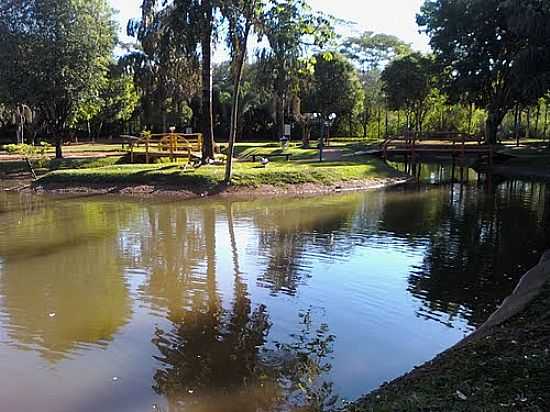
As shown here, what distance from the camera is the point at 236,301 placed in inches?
353

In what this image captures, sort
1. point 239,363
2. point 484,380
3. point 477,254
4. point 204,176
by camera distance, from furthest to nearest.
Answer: point 204,176, point 477,254, point 239,363, point 484,380

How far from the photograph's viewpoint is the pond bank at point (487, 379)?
14.1 feet

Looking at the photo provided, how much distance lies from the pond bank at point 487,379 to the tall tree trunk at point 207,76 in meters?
19.8

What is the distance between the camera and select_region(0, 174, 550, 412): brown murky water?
20.2 ft

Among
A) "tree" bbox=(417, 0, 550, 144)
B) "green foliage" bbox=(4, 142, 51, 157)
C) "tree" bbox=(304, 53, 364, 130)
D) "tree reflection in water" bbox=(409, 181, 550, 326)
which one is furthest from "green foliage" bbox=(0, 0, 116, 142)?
"tree" bbox=(417, 0, 550, 144)

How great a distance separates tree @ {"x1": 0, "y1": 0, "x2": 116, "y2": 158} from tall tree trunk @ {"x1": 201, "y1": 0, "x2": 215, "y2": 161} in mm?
7259

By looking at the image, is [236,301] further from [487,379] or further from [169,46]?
[169,46]

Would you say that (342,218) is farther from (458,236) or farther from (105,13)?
(105,13)

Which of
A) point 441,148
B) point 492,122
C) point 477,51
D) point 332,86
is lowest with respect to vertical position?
point 441,148

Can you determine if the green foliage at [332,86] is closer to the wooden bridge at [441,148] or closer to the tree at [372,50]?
the wooden bridge at [441,148]

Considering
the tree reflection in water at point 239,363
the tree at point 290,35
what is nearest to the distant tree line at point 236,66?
the tree at point 290,35

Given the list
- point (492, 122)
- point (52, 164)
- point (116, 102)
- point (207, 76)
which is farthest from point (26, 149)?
point (492, 122)

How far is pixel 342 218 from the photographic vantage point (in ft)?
56.2

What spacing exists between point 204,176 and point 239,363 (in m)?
16.8
